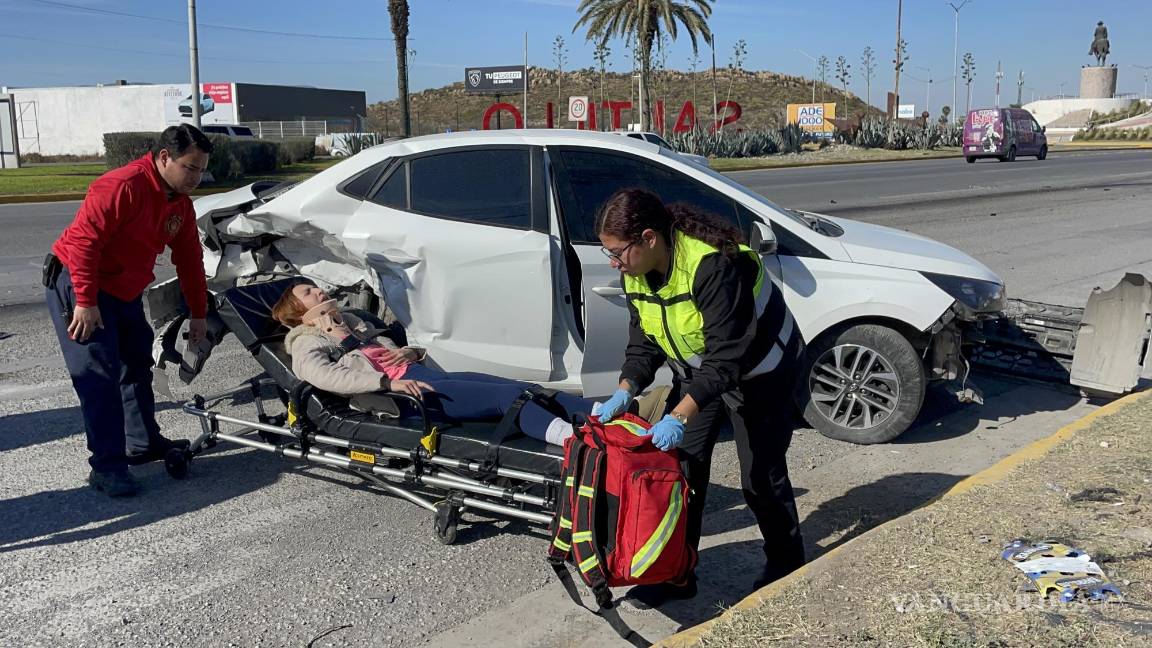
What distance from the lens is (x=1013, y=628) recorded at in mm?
3354

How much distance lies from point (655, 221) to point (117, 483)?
319cm

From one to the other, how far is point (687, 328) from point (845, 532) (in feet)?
5.58

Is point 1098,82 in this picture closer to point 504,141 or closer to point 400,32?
point 400,32

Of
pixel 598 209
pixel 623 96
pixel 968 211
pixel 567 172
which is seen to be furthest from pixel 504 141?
pixel 623 96

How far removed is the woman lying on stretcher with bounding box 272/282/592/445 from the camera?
4.72m

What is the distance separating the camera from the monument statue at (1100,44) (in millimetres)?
95925

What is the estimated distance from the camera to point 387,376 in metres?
4.93

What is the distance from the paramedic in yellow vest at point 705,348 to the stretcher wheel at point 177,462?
2666mm

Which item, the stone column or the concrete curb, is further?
the stone column

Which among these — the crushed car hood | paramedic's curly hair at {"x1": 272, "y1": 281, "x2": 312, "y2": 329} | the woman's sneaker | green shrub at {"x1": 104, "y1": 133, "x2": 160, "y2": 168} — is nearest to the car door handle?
the crushed car hood

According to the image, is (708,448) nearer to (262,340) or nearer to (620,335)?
(620,335)

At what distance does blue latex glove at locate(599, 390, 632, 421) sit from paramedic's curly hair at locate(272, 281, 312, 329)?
255 centimetres

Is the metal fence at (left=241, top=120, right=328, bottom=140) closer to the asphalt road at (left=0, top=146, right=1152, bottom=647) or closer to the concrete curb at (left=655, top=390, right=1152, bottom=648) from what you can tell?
the asphalt road at (left=0, top=146, right=1152, bottom=647)

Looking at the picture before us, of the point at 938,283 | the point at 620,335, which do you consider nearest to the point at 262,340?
the point at 620,335
